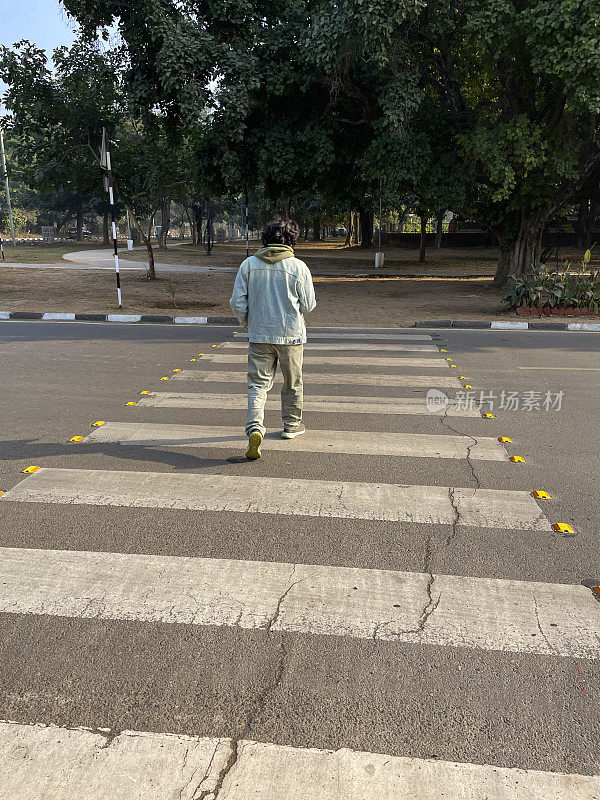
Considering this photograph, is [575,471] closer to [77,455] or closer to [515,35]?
[77,455]

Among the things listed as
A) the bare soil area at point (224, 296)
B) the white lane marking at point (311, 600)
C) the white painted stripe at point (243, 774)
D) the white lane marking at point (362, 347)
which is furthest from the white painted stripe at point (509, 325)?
the white painted stripe at point (243, 774)

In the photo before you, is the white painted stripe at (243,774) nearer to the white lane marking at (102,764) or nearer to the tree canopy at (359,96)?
the white lane marking at (102,764)

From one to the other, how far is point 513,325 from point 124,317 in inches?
321

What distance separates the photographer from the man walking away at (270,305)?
5.38 m

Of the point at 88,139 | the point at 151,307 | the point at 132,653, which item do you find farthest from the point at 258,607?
the point at 88,139

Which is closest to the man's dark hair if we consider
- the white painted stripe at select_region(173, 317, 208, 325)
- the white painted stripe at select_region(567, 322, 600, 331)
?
the white painted stripe at select_region(173, 317, 208, 325)

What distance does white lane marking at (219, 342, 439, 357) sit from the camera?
10.7 metres

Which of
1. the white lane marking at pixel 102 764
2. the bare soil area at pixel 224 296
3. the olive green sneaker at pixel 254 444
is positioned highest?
the olive green sneaker at pixel 254 444

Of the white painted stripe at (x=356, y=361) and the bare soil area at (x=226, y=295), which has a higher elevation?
the white painted stripe at (x=356, y=361)

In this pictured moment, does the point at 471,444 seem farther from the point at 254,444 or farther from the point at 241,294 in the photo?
the point at 241,294

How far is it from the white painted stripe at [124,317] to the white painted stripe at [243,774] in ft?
41.4

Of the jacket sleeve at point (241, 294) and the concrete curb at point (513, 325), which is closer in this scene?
the jacket sleeve at point (241, 294)

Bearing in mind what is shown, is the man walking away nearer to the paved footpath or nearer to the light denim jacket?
the light denim jacket

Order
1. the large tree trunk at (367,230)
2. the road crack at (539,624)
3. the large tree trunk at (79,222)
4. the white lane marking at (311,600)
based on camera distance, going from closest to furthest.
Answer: the road crack at (539,624) < the white lane marking at (311,600) < the large tree trunk at (367,230) < the large tree trunk at (79,222)
